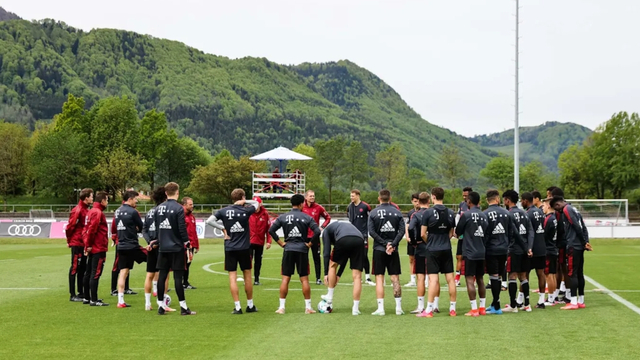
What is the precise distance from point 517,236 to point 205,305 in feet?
20.7

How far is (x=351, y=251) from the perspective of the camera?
13547 mm

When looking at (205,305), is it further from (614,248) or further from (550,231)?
(614,248)

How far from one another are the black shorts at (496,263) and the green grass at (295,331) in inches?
33.3

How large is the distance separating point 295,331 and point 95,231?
5.52m

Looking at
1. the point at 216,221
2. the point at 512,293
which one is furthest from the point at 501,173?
the point at 216,221

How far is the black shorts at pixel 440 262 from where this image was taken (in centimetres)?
1327

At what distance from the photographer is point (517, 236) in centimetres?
1405

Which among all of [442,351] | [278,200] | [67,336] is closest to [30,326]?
[67,336]

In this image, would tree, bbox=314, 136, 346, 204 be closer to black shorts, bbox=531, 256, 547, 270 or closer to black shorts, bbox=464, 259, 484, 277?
black shorts, bbox=531, 256, 547, 270

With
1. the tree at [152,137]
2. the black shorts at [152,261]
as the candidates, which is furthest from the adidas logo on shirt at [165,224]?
the tree at [152,137]

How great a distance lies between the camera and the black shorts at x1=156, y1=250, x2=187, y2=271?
13.5m

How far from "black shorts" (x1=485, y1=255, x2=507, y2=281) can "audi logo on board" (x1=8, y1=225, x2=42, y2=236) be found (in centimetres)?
3574

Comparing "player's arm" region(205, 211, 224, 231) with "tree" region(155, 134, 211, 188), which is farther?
"tree" region(155, 134, 211, 188)

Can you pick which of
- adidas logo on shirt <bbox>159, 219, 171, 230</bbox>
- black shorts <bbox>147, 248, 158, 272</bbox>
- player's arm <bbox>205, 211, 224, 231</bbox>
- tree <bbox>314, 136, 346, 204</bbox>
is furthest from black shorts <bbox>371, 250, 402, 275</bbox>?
tree <bbox>314, 136, 346, 204</bbox>
